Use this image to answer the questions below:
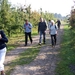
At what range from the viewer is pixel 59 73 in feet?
30.8

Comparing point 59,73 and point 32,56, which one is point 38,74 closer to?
point 59,73

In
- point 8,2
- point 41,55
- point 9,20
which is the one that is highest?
point 8,2

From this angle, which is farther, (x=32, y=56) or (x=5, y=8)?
(x=5, y=8)

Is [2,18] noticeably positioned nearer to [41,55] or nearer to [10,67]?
[41,55]

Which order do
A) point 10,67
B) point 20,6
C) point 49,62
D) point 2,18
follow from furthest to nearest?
point 20,6 → point 2,18 → point 49,62 → point 10,67

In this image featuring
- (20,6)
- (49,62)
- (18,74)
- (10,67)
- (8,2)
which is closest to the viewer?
(18,74)

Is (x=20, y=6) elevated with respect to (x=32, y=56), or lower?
elevated

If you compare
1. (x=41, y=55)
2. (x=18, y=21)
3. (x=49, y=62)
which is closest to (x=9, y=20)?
(x=18, y=21)

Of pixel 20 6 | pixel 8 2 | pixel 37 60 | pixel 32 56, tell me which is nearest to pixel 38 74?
pixel 37 60

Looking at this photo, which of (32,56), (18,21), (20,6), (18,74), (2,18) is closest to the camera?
(18,74)

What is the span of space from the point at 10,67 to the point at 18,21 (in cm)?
1622

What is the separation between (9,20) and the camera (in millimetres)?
23484

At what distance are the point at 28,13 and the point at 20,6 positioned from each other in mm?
1708

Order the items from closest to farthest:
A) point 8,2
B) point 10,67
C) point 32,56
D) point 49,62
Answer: point 10,67, point 49,62, point 32,56, point 8,2
